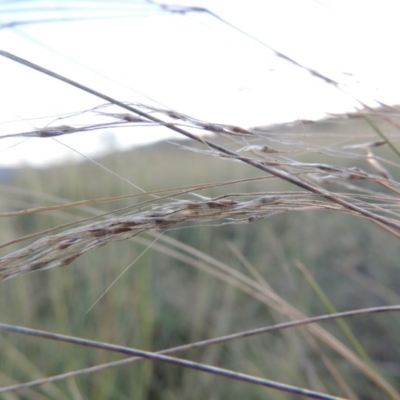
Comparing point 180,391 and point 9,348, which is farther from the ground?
point 9,348

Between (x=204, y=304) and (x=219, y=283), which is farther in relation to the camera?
(x=219, y=283)

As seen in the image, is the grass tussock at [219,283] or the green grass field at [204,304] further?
the green grass field at [204,304]

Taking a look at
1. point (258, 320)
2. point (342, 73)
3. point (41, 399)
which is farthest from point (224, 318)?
point (342, 73)

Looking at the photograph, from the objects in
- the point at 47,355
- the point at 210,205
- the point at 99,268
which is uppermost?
the point at 210,205

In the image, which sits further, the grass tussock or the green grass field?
the green grass field

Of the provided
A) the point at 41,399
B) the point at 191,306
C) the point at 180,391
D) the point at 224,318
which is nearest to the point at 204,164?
the point at 191,306

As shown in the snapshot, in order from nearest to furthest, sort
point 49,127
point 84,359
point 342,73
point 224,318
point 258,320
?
point 49,127
point 342,73
point 84,359
point 224,318
point 258,320

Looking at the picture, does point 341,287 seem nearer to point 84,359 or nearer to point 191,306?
point 191,306

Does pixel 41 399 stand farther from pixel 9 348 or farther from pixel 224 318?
pixel 224 318

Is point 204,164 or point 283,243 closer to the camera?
point 283,243

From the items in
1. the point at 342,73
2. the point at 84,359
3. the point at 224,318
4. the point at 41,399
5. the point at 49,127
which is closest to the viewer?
the point at 49,127
